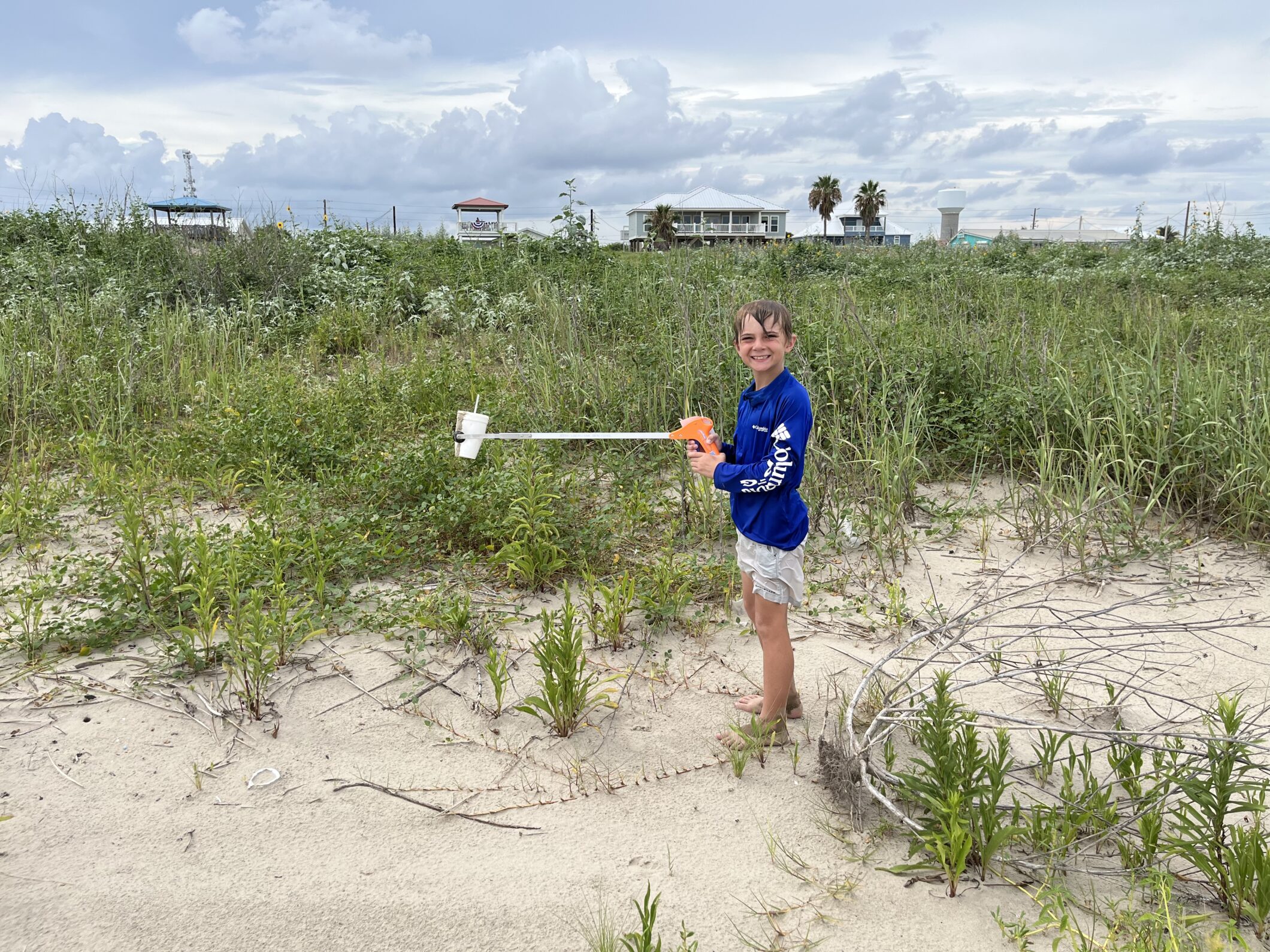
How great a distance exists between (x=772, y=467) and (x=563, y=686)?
1.10 m

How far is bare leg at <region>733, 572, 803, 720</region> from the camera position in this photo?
306 cm

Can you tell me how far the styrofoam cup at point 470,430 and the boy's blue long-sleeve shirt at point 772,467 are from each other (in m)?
1.00

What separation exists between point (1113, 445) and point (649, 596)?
2.79 metres

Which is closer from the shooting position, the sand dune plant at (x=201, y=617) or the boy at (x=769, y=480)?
the boy at (x=769, y=480)

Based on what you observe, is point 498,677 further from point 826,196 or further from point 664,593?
point 826,196

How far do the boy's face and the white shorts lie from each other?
23.0 inches

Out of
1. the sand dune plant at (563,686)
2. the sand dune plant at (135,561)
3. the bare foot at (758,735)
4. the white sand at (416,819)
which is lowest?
the white sand at (416,819)

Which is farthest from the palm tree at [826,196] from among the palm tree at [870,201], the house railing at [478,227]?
the house railing at [478,227]

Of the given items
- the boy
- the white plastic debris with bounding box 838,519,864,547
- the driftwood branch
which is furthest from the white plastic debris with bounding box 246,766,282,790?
the white plastic debris with bounding box 838,519,864,547

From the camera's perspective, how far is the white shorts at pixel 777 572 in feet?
9.47

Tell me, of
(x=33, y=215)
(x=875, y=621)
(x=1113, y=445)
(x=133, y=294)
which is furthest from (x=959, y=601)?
(x=33, y=215)

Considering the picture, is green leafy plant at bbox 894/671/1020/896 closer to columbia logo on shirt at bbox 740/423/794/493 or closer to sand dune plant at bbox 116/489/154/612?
columbia logo on shirt at bbox 740/423/794/493

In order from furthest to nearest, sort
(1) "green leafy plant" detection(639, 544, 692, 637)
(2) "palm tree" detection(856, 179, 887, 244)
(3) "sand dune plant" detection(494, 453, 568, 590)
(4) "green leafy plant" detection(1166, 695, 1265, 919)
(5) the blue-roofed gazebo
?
1. (2) "palm tree" detection(856, 179, 887, 244)
2. (5) the blue-roofed gazebo
3. (3) "sand dune plant" detection(494, 453, 568, 590)
4. (1) "green leafy plant" detection(639, 544, 692, 637)
5. (4) "green leafy plant" detection(1166, 695, 1265, 919)

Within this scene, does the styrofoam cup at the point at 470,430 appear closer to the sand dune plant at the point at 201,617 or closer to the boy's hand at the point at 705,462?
the boy's hand at the point at 705,462
